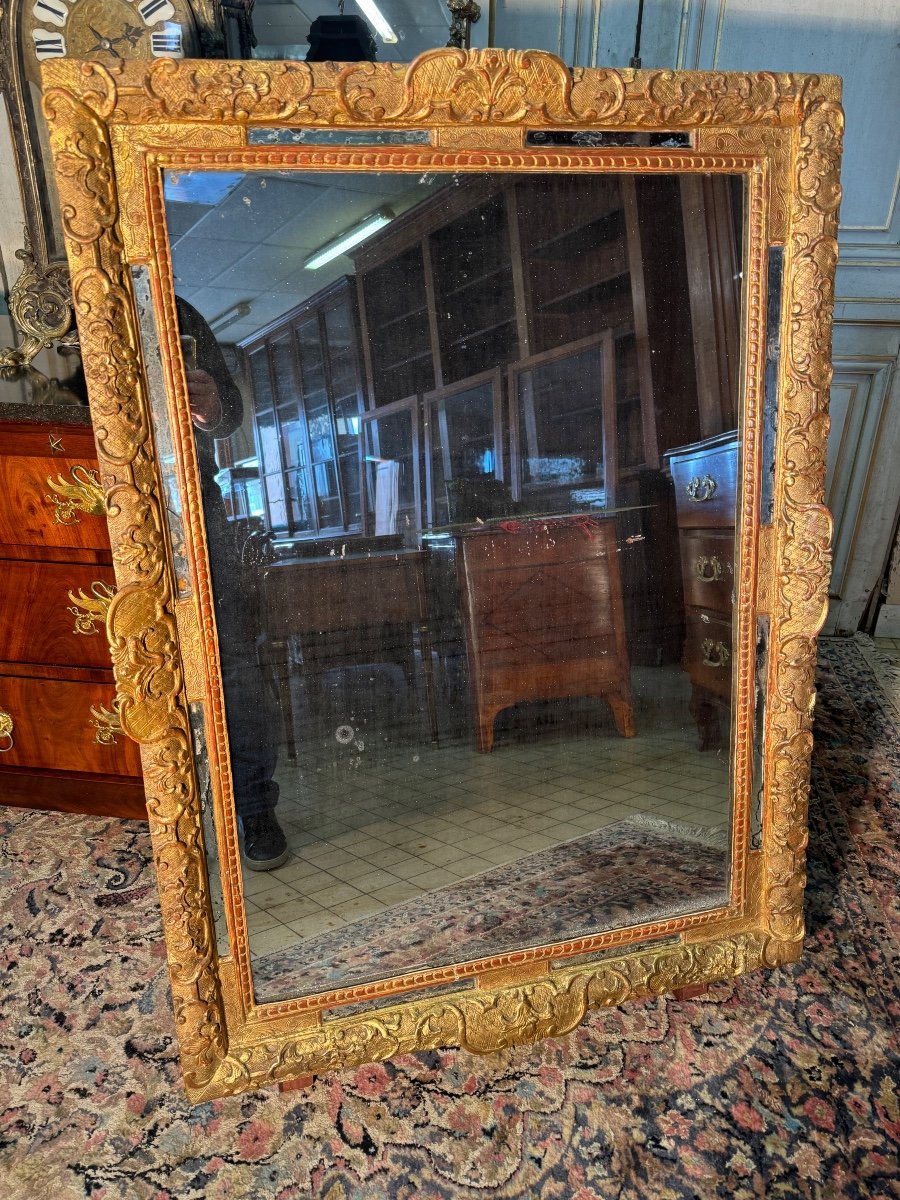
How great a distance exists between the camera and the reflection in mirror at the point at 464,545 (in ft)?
3.27

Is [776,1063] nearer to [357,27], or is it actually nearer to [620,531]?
[620,531]

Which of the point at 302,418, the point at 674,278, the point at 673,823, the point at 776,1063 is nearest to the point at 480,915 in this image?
the point at 673,823

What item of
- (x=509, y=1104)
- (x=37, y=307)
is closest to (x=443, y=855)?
(x=509, y=1104)

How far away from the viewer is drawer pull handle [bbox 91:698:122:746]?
5.79ft

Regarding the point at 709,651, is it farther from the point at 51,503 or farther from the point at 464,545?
the point at 51,503

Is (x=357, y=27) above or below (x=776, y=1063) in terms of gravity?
above

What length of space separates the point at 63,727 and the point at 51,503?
538 millimetres

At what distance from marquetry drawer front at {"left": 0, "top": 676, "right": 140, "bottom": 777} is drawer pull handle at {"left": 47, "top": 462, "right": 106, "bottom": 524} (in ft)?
1.34

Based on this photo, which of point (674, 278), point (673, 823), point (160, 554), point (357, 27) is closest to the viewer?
point (160, 554)

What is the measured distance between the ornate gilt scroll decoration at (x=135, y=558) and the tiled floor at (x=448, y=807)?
0.10 metres

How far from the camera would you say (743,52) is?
2203 mm

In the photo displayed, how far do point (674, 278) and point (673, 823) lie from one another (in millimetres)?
826

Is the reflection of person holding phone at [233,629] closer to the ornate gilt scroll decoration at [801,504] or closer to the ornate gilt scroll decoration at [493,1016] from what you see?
the ornate gilt scroll decoration at [493,1016]

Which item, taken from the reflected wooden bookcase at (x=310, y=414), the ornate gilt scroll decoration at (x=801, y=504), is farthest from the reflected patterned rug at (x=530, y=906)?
the reflected wooden bookcase at (x=310, y=414)
